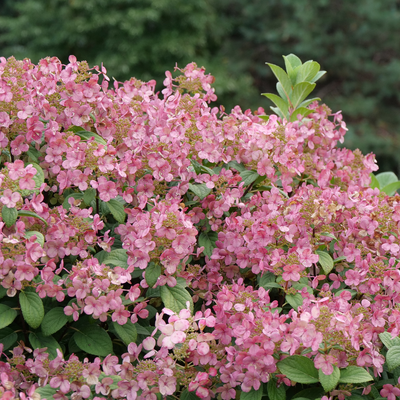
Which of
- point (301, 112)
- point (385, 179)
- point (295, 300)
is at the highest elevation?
point (301, 112)

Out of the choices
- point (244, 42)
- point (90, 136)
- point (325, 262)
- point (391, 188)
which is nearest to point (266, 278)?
point (325, 262)

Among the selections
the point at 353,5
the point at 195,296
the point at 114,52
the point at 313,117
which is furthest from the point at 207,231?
the point at 353,5

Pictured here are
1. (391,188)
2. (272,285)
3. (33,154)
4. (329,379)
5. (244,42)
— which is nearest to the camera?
(329,379)

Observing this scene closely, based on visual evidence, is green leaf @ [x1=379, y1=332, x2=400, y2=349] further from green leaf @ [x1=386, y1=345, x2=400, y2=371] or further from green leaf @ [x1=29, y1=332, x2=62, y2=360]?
green leaf @ [x1=29, y1=332, x2=62, y2=360]

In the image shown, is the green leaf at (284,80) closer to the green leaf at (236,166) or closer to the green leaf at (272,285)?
the green leaf at (236,166)

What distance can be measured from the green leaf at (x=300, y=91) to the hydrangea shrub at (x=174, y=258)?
0.68 feet

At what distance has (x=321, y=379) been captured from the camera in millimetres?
1162

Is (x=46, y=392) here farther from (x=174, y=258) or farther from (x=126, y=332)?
(x=174, y=258)

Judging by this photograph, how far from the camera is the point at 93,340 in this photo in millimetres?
1311

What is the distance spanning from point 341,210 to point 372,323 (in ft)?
1.20

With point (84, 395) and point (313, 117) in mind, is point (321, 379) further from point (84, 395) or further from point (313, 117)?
point (313, 117)

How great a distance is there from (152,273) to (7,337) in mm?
420

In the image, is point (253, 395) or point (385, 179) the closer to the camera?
point (253, 395)

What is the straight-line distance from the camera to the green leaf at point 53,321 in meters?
1.27
